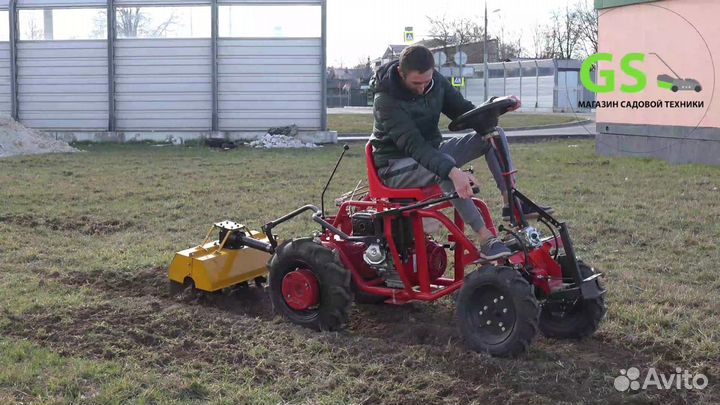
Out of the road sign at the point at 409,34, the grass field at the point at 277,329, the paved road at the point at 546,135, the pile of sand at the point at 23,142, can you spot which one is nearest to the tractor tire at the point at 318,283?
the grass field at the point at 277,329

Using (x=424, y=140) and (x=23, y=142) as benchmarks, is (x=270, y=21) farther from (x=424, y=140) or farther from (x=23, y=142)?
(x=424, y=140)

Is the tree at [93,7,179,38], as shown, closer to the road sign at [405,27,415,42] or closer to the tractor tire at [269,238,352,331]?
the road sign at [405,27,415,42]

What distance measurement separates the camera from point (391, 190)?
200 inches

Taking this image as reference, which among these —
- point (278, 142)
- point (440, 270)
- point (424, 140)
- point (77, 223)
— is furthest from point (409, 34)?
point (424, 140)

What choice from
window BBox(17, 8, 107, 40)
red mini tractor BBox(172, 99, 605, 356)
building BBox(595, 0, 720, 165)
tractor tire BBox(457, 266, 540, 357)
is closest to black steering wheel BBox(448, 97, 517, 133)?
red mini tractor BBox(172, 99, 605, 356)

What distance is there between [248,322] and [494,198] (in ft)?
18.4

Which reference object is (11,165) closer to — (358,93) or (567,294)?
(567,294)

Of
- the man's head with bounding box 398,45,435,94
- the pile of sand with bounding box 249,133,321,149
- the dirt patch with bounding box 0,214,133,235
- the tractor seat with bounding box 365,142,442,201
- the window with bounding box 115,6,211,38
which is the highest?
the window with bounding box 115,6,211,38

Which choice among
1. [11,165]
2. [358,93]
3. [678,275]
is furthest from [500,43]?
[678,275]

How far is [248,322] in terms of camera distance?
17.2 feet

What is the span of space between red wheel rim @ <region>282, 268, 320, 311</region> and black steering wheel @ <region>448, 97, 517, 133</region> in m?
1.42

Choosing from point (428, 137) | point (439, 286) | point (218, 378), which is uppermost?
point (428, 137)

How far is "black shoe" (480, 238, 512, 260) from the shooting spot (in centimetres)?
457

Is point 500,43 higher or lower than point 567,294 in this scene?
higher
